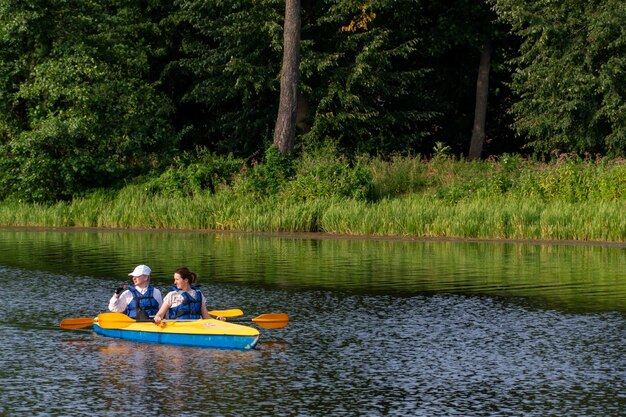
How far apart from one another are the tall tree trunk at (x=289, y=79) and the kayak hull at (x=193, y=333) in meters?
22.6

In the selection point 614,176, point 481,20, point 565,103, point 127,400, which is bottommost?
point 127,400

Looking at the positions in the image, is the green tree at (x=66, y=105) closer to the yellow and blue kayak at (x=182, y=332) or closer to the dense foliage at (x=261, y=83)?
the dense foliage at (x=261, y=83)

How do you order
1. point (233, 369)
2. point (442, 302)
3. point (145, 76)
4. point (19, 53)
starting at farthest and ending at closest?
point (145, 76) → point (19, 53) → point (442, 302) → point (233, 369)

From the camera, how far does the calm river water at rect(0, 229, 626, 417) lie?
41.1ft

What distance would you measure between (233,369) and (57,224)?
912 inches

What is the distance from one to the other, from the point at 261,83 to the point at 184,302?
2682 centimetres

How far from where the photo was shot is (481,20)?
4716 cm

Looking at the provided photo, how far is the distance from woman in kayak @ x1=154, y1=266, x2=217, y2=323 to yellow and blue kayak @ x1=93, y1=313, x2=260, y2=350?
389 mm

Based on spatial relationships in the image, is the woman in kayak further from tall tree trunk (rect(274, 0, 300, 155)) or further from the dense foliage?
tall tree trunk (rect(274, 0, 300, 155))

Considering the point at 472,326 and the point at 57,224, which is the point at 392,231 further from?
the point at 472,326

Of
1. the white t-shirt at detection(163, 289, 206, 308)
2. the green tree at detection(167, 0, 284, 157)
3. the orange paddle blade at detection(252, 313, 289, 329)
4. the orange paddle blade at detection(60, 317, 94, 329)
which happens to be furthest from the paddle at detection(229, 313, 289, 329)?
the green tree at detection(167, 0, 284, 157)

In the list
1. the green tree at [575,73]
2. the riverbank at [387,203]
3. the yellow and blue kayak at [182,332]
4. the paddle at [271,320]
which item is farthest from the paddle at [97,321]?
the green tree at [575,73]

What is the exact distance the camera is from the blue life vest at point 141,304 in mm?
17422

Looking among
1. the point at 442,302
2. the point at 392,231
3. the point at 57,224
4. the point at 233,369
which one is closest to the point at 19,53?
the point at 57,224
